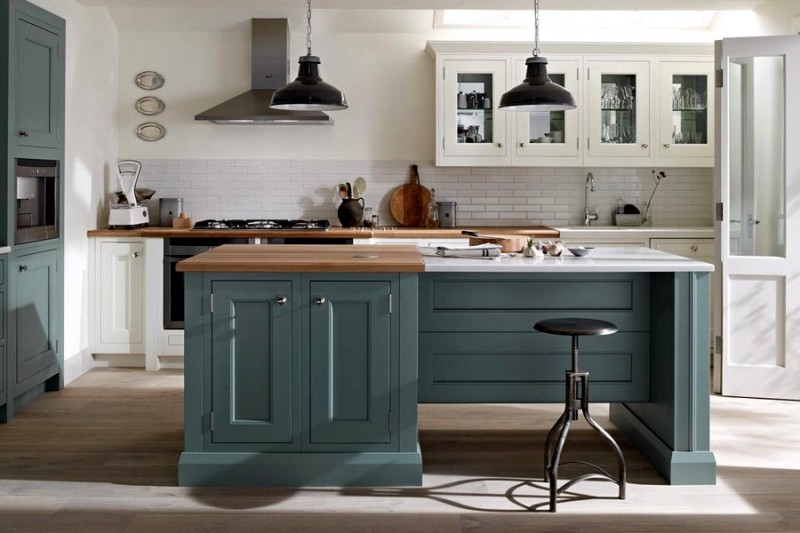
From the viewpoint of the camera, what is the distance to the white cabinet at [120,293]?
675cm

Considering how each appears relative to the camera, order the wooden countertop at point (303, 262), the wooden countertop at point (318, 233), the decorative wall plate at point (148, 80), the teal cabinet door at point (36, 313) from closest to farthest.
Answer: the wooden countertop at point (303, 262) < the teal cabinet door at point (36, 313) < the wooden countertop at point (318, 233) < the decorative wall plate at point (148, 80)

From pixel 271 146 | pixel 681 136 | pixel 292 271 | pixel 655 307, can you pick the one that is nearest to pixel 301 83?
pixel 292 271

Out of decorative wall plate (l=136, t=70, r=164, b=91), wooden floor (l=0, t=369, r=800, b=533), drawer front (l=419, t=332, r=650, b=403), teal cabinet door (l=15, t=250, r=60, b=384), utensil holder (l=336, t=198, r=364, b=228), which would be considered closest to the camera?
wooden floor (l=0, t=369, r=800, b=533)

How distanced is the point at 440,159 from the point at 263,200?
1499 mm

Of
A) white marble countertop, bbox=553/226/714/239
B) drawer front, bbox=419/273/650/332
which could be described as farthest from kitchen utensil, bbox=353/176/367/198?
drawer front, bbox=419/273/650/332

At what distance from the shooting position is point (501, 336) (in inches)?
173

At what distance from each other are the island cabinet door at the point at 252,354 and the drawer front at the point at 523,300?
27.3 inches

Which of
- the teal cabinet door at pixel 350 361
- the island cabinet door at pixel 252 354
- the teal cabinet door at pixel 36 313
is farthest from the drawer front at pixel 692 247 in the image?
the teal cabinet door at pixel 36 313

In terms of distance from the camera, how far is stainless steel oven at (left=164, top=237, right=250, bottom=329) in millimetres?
6713

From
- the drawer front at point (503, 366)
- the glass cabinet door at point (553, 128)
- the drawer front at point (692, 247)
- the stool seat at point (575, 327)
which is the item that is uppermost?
the glass cabinet door at point (553, 128)

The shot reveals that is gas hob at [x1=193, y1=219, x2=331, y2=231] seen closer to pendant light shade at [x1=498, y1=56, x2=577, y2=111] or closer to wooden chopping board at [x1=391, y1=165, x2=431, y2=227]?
wooden chopping board at [x1=391, y1=165, x2=431, y2=227]

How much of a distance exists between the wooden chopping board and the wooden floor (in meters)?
2.40

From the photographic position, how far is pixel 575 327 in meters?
3.85

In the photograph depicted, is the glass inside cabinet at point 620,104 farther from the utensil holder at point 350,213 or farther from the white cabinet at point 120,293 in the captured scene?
the white cabinet at point 120,293
